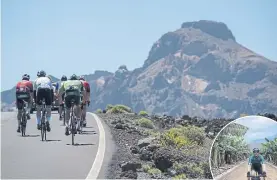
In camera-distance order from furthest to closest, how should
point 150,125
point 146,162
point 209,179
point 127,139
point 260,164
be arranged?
point 150,125
point 127,139
point 146,162
point 209,179
point 260,164

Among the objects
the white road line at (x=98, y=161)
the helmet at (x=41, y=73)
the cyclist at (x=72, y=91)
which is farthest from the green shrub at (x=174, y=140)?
the helmet at (x=41, y=73)

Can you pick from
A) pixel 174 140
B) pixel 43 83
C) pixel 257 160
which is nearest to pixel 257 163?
pixel 257 160

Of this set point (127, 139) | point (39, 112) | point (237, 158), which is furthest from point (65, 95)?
point (237, 158)

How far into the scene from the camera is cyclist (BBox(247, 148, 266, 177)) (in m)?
3.44

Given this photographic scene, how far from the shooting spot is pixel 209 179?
8531 mm

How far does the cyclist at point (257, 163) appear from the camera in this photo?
344 centimetres

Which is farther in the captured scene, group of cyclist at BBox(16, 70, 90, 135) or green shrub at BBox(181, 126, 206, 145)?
green shrub at BBox(181, 126, 206, 145)

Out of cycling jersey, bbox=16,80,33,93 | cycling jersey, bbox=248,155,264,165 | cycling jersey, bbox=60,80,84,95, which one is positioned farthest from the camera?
cycling jersey, bbox=16,80,33,93

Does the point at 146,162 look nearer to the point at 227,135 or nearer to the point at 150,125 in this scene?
the point at 227,135

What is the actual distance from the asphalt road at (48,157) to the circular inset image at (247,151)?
4.53 metres

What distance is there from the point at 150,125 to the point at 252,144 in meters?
20.0

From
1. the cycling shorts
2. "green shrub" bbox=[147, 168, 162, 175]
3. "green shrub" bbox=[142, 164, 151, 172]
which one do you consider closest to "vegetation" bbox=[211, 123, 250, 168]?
"green shrub" bbox=[147, 168, 162, 175]

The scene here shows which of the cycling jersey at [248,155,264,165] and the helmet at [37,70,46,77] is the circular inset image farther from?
the helmet at [37,70,46,77]

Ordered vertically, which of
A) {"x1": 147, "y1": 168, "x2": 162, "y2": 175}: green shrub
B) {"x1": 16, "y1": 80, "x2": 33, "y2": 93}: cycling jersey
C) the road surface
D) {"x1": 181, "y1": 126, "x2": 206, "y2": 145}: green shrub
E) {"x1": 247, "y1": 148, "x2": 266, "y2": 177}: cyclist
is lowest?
{"x1": 181, "y1": 126, "x2": 206, "y2": 145}: green shrub
